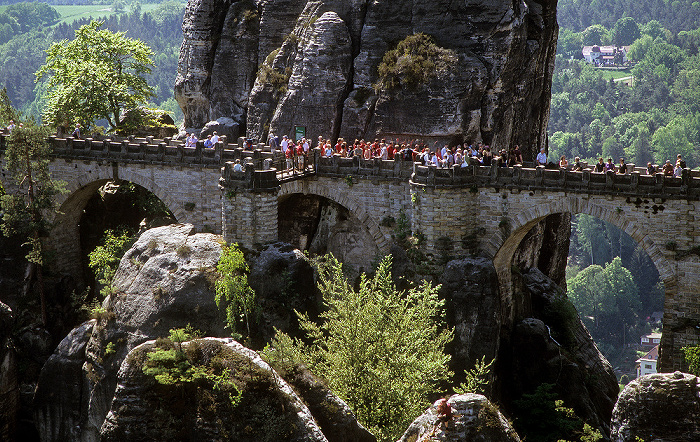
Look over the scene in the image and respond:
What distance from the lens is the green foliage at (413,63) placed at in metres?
46.8

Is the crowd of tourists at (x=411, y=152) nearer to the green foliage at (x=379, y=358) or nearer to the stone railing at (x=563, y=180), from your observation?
the stone railing at (x=563, y=180)

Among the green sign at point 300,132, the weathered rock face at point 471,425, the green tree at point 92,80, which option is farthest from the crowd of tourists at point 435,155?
the weathered rock face at point 471,425

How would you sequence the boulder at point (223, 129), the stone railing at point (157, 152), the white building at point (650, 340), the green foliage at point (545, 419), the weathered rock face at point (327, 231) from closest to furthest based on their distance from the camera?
the green foliage at point (545, 419) → the stone railing at point (157, 152) → the weathered rock face at point (327, 231) → the boulder at point (223, 129) → the white building at point (650, 340)

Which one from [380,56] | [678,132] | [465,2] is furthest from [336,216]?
[678,132]

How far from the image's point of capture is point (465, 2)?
47.9m

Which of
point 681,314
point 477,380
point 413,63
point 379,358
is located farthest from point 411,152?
point 681,314

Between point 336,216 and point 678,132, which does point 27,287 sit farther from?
point 678,132

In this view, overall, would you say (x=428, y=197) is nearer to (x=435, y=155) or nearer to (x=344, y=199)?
(x=435, y=155)

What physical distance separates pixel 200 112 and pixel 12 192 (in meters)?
14.1

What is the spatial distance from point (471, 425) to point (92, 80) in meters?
39.8

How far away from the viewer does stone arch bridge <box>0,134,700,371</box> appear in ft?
125

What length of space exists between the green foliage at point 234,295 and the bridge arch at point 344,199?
5267mm

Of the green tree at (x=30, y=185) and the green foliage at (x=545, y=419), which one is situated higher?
the green tree at (x=30, y=185)

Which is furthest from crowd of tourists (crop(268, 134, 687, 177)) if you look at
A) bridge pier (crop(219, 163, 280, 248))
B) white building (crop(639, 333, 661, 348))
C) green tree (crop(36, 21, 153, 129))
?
white building (crop(639, 333, 661, 348))
